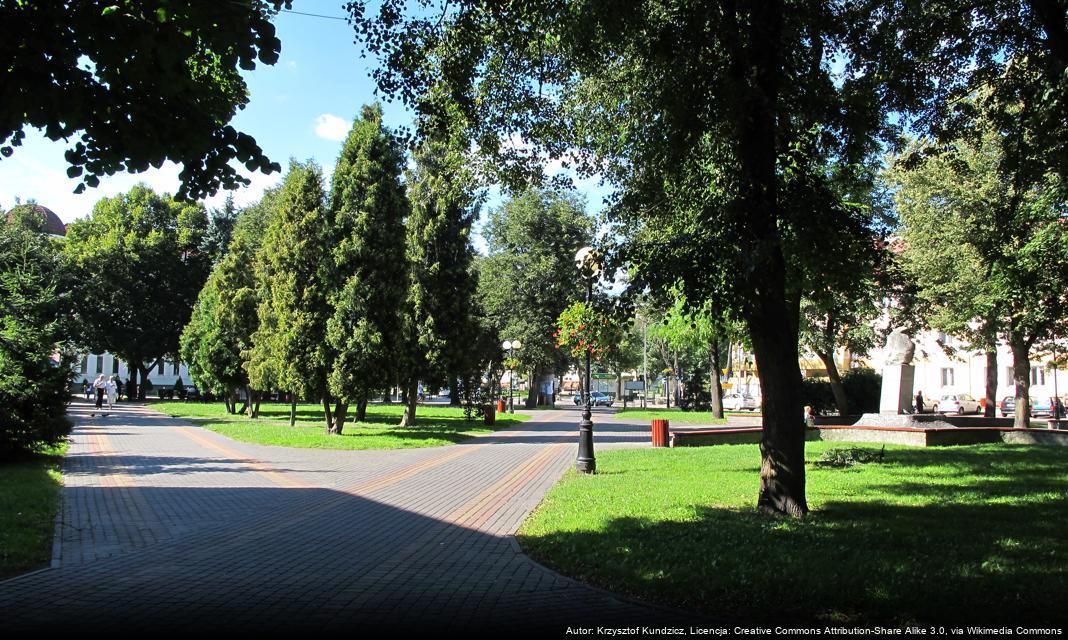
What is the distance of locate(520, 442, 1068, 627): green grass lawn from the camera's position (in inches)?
189

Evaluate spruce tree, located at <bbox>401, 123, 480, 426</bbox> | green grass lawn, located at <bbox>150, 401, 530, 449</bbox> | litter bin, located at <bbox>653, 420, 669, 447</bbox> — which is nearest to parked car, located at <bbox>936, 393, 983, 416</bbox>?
green grass lawn, located at <bbox>150, 401, 530, 449</bbox>

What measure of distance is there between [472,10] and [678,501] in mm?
6907

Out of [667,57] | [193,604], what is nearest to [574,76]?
[667,57]

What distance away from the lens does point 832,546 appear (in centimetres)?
618

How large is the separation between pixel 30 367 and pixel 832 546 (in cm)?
1333

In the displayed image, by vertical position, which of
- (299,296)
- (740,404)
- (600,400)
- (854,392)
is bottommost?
(600,400)

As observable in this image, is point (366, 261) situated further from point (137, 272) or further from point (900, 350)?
point (137, 272)

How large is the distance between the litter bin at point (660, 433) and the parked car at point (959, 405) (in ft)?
122

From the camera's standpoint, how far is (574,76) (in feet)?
36.8

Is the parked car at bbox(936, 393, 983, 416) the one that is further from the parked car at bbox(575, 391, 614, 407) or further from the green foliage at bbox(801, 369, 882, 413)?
the parked car at bbox(575, 391, 614, 407)

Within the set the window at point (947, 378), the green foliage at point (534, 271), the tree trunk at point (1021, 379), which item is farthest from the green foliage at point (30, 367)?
the window at point (947, 378)

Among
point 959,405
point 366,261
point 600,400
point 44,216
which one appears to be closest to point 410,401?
point 366,261

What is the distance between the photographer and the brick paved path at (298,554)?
4750 millimetres

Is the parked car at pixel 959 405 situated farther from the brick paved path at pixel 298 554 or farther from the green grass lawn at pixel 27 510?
the green grass lawn at pixel 27 510
